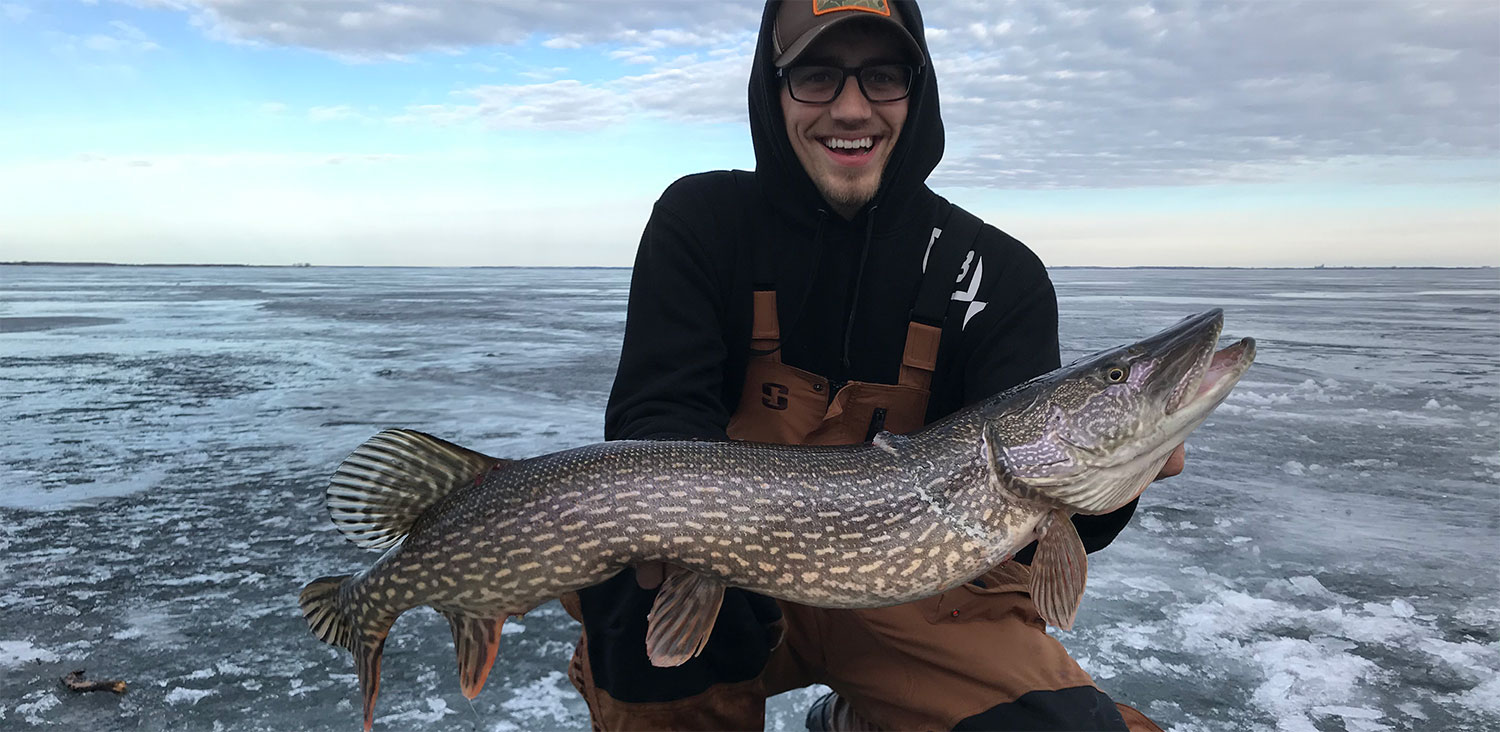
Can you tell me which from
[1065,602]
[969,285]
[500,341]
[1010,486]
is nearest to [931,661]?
[1065,602]

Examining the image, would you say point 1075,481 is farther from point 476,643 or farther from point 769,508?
point 476,643

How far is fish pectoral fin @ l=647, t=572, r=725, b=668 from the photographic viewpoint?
202cm

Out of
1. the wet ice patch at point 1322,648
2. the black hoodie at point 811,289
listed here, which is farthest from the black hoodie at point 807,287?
the wet ice patch at point 1322,648

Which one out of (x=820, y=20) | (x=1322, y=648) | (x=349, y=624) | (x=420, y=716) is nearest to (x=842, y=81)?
(x=820, y=20)

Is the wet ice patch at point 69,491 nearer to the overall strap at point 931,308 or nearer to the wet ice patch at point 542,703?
the wet ice patch at point 542,703

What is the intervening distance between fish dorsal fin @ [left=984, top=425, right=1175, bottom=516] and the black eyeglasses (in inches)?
45.7

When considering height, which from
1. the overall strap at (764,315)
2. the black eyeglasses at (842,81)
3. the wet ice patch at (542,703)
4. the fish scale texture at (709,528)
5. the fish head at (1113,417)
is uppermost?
the black eyeglasses at (842,81)

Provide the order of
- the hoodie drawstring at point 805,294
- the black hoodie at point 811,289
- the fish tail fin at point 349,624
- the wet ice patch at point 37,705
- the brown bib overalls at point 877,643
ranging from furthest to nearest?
the hoodie drawstring at point 805,294 < the black hoodie at point 811,289 < the wet ice patch at point 37,705 < the brown bib overalls at point 877,643 < the fish tail fin at point 349,624

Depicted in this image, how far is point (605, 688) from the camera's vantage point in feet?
7.82

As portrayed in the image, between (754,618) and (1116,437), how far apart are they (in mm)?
1050

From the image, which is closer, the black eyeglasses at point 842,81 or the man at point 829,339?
the man at point 829,339

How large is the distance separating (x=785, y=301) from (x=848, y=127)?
1.86ft

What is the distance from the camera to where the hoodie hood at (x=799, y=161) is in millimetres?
2713

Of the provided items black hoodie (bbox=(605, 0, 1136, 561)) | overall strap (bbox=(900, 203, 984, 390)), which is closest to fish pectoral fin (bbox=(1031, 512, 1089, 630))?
black hoodie (bbox=(605, 0, 1136, 561))
